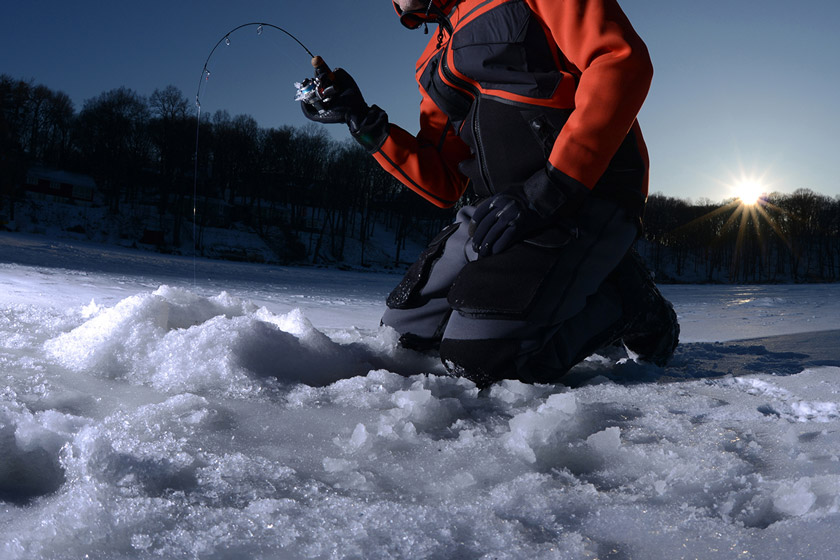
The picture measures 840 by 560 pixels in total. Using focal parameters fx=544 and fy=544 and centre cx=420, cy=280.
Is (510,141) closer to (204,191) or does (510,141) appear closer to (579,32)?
(579,32)

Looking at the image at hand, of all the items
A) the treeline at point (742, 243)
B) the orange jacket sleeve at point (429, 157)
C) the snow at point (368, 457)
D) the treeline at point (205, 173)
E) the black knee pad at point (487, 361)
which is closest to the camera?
the snow at point (368, 457)

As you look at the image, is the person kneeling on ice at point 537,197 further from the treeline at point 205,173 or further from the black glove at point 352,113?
the treeline at point 205,173

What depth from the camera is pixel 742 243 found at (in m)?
46.7

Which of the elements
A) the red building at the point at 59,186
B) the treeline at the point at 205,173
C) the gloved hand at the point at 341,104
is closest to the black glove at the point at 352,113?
the gloved hand at the point at 341,104

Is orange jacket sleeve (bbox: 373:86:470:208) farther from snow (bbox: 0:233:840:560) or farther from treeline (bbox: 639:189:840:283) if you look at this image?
treeline (bbox: 639:189:840:283)

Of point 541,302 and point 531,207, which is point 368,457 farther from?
point 531,207

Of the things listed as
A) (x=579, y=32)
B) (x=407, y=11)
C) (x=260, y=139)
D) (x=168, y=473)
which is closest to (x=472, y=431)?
(x=168, y=473)

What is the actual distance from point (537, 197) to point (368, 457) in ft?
3.08

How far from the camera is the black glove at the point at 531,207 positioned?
152 cm

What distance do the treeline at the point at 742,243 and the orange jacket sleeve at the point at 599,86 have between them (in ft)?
156

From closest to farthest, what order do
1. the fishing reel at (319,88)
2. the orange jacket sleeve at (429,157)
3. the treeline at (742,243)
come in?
the fishing reel at (319,88), the orange jacket sleeve at (429,157), the treeline at (742,243)

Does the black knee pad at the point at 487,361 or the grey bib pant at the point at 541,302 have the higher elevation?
the grey bib pant at the point at 541,302

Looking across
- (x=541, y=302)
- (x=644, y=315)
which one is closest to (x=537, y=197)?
(x=541, y=302)

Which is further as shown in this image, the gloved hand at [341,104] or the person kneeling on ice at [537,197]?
the gloved hand at [341,104]
